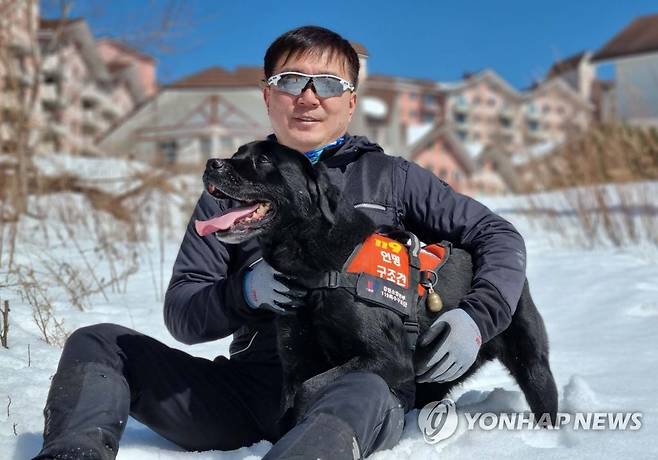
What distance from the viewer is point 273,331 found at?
2.51 meters

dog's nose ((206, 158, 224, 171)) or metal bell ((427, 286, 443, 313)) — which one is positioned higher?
dog's nose ((206, 158, 224, 171))

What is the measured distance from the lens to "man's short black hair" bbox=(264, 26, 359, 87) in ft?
8.86

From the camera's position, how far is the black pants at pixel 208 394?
2.01 metres

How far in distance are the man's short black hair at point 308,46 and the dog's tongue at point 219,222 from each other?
2.43ft

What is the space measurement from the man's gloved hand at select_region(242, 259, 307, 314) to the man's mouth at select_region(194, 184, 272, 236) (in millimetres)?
138

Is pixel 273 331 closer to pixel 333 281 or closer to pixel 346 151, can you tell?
pixel 333 281

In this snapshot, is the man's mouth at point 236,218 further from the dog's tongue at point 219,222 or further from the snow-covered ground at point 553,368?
the snow-covered ground at point 553,368

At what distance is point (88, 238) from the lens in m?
6.68

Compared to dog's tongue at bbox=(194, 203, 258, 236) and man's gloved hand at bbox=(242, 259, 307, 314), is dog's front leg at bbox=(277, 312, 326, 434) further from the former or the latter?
dog's tongue at bbox=(194, 203, 258, 236)

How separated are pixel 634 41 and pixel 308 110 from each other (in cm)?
3699

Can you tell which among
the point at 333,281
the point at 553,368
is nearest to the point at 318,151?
the point at 333,281

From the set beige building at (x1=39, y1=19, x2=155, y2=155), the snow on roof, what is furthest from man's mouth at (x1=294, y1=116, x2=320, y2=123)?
the snow on roof

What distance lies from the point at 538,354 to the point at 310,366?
2.83 ft

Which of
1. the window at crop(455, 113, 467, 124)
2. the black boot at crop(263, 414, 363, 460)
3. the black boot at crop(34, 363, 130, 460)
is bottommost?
the window at crop(455, 113, 467, 124)
